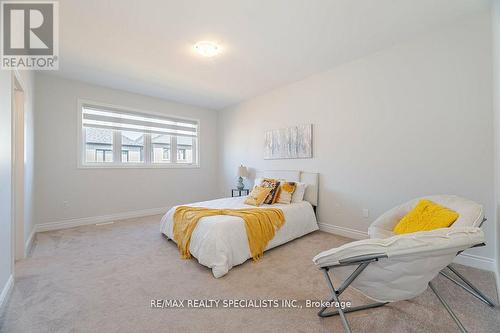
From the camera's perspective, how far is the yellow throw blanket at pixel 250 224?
99.3 inches

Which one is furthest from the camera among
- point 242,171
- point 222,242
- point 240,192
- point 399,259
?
point 240,192

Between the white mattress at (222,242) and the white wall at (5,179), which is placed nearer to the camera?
the white wall at (5,179)

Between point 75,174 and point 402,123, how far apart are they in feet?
17.4

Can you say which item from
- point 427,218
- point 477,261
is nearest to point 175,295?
point 427,218

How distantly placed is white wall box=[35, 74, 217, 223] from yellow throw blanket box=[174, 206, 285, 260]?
6.87 ft

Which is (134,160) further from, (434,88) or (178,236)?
(434,88)

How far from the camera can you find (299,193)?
3.54 m

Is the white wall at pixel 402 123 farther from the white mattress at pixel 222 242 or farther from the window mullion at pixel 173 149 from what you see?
the window mullion at pixel 173 149

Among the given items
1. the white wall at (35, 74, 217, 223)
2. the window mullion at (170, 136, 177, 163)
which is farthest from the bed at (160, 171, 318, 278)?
the window mullion at (170, 136, 177, 163)

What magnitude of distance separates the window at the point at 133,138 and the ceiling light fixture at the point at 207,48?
8.25ft

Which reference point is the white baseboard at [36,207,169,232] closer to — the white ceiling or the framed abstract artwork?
the white ceiling

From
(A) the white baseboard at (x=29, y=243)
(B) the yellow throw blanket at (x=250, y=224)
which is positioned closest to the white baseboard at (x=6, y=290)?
(A) the white baseboard at (x=29, y=243)

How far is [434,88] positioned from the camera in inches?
98.0

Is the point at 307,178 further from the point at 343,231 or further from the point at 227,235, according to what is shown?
the point at 227,235
